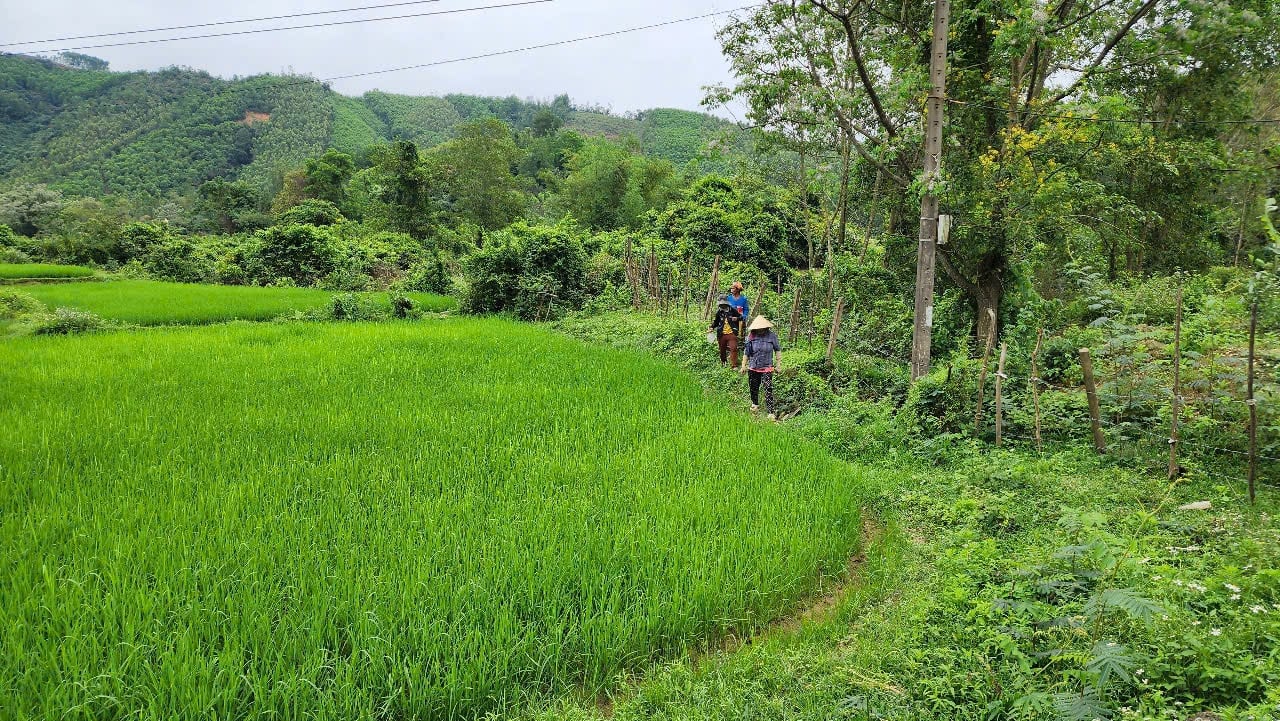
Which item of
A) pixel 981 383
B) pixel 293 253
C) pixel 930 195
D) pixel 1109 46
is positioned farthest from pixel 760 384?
pixel 293 253

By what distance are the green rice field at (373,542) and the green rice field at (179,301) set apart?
6797 mm

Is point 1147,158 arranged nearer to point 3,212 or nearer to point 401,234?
point 401,234

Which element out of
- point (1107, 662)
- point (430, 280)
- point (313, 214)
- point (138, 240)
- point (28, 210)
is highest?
point (28, 210)

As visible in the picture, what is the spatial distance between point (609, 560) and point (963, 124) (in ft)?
28.2

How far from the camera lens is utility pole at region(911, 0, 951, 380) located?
5711 millimetres

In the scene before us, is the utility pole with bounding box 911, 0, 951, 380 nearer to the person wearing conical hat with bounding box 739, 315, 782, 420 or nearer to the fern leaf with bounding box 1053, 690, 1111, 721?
the person wearing conical hat with bounding box 739, 315, 782, 420

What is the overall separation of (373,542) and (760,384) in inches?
202

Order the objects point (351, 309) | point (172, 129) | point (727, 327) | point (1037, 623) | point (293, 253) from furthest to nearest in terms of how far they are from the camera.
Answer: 1. point (172, 129)
2. point (293, 253)
3. point (351, 309)
4. point (727, 327)
5. point (1037, 623)

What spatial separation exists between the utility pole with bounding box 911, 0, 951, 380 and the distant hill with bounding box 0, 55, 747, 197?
3238 centimetres

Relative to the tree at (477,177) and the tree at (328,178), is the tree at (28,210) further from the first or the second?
the tree at (477,177)

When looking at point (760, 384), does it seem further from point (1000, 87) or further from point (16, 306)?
point (16, 306)

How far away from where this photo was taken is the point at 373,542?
130 inches

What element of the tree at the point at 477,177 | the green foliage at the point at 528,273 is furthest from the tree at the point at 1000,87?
the tree at the point at 477,177

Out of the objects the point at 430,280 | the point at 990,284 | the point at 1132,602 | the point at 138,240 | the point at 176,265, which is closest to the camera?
the point at 1132,602
